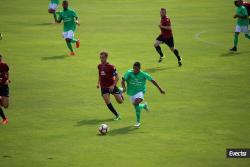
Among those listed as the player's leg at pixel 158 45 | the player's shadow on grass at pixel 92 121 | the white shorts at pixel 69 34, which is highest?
the white shorts at pixel 69 34

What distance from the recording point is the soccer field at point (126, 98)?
20.2 metres

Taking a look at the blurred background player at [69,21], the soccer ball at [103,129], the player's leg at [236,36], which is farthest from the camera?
the player's leg at [236,36]

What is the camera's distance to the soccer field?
20.2 meters

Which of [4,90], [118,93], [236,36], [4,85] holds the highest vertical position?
[236,36]

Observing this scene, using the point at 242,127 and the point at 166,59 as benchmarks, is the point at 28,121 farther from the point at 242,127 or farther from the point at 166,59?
the point at 166,59

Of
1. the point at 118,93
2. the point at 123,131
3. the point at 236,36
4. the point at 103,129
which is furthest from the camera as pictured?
the point at 236,36

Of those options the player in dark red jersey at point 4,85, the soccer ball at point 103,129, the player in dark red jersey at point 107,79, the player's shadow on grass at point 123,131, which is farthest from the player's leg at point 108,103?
the player in dark red jersey at point 4,85

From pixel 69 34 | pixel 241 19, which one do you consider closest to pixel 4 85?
pixel 69 34

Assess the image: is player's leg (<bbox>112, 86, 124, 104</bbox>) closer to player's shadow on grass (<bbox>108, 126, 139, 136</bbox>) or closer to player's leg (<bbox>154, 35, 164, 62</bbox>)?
player's shadow on grass (<bbox>108, 126, 139, 136</bbox>)

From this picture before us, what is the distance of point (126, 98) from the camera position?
27.5 meters

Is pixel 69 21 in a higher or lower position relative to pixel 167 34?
higher

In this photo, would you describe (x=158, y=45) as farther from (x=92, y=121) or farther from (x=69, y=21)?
(x=92, y=121)

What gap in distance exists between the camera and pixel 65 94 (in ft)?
91.6

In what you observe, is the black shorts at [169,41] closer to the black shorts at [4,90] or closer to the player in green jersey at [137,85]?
the player in green jersey at [137,85]
